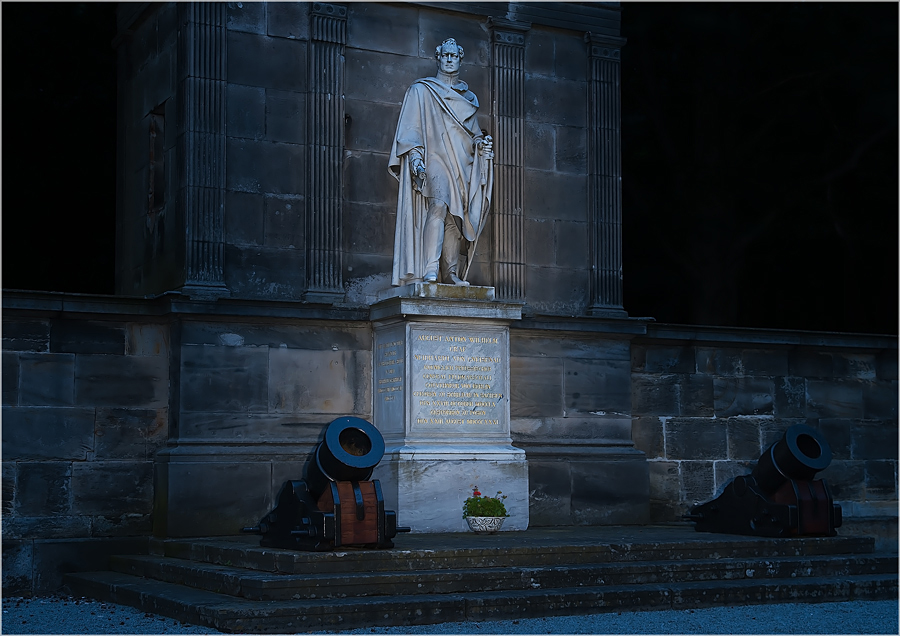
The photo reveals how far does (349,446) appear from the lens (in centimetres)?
1104

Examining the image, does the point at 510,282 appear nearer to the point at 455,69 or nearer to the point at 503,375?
the point at 503,375

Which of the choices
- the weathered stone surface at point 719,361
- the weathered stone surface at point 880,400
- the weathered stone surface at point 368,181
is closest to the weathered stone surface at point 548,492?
the weathered stone surface at point 719,361

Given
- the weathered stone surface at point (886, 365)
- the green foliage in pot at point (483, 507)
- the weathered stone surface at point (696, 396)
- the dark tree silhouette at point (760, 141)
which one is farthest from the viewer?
the dark tree silhouette at point (760, 141)

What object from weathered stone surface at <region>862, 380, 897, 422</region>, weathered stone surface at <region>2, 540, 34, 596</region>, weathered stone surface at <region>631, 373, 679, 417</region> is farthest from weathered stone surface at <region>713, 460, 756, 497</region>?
weathered stone surface at <region>2, 540, 34, 596</region>

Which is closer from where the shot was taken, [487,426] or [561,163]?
[487,426]

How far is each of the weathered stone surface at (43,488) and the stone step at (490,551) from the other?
1047 millimetres

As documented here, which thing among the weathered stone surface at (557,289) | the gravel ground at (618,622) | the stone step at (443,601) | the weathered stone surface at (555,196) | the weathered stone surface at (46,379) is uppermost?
the weathered stone surface at (555,196)

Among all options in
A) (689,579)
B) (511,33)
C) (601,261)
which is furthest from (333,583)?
(511,33)

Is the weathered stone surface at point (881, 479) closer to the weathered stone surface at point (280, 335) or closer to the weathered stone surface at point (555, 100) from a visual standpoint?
the weathered stone surface at point (555, 100)

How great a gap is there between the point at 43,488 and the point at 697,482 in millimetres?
7840

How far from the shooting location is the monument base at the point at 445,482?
1274 centimetres

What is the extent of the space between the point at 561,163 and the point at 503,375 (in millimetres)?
3257

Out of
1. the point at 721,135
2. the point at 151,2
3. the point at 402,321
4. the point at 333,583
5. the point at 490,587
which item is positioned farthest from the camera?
the point at 721,135

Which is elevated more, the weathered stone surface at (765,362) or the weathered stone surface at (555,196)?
the weathered stone surface at (555,196)
